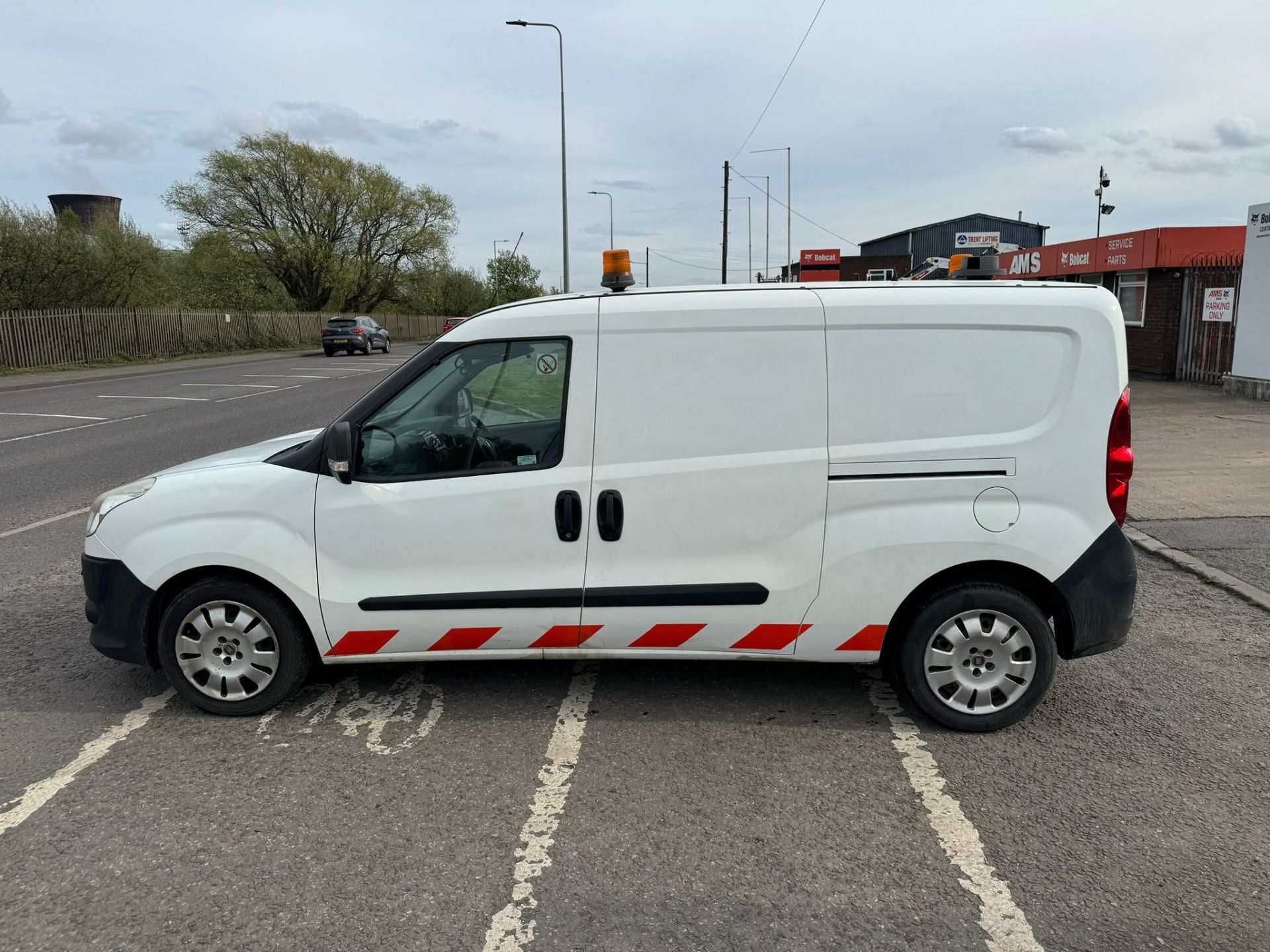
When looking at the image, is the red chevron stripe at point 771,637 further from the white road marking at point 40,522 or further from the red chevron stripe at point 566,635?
the white road marking at point 40,522

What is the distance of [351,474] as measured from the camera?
12.6 feet

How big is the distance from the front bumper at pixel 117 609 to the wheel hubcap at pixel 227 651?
0.59 feet

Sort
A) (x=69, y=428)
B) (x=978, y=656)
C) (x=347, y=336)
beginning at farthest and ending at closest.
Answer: (x=347, y=336) < (x=69, y=428) < (x=978, y=656)

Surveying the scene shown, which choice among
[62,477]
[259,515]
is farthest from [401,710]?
[62,477]

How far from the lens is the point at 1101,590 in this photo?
3785mm

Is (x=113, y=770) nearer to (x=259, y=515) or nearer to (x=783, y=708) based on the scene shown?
(x=259, y=515)

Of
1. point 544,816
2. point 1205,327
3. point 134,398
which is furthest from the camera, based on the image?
point 134,398

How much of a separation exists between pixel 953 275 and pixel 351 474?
2.75 metres

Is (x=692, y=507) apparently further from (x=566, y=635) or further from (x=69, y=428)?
(x=69, y=428)

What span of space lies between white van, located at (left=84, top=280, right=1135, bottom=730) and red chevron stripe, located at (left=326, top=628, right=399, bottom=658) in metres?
0.01

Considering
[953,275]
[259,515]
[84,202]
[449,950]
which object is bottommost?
[449,950]

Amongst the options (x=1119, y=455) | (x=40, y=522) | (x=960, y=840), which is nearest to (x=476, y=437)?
(x=960, y=840)

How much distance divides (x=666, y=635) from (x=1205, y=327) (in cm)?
1909

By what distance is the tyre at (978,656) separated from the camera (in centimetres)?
379
